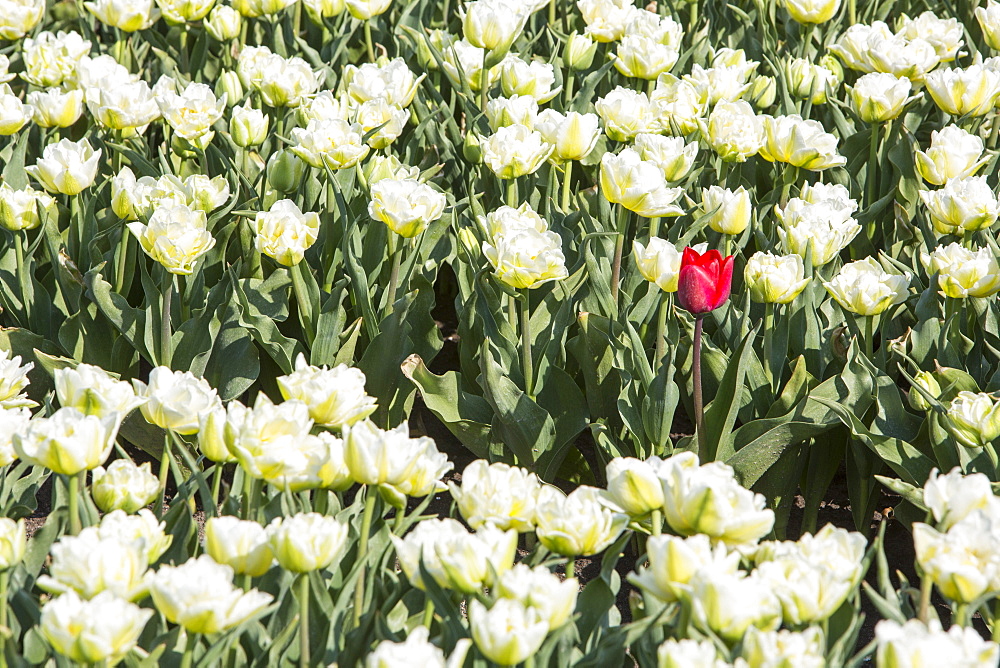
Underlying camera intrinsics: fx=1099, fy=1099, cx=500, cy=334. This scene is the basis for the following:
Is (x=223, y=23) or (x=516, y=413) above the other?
(x=223, y=23)

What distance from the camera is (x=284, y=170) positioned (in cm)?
256

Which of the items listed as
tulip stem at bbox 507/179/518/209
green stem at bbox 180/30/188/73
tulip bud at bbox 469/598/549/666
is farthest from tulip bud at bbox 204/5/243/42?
tulip bud at bbox 469/598/549/666

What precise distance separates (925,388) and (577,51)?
148 centimetres

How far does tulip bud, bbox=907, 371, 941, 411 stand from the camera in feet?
6.33

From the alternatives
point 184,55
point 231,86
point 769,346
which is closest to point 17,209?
point 231,86

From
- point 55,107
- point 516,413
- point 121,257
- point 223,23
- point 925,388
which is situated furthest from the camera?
point 223,23

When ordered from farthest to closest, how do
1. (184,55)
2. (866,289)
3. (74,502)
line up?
1. (184,55)
2. (866,289)
3. (74,502)

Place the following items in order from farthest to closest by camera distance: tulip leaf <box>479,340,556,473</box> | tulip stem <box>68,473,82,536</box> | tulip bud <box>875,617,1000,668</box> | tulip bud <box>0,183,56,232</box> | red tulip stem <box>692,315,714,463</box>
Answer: tulip bud <box>0,183,56,232</box> < tulip leaf <box>479,340,556,473</box> < red tulip stem <box>692,315,714,463</box> < tulip stem <box>68,473,82,536</box> < tulip bud <box>875,617,1000,668</box>

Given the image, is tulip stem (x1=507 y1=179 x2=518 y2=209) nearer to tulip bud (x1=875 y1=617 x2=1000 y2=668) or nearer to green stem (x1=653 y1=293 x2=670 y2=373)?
green stem (x1=653 y1=293 x2=670 y2=373)

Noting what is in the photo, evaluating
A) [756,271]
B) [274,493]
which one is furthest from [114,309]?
[756,271]

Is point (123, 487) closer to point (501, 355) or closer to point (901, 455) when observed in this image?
point (501, 355)

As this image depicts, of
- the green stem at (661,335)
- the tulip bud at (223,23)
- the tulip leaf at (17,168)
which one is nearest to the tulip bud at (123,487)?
the green stem at (661,335)

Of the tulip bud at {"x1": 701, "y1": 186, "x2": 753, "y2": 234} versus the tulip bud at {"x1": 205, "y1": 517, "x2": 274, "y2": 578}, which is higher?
the tulip bud at {"x1": 701, "y1": 186, "x2": 753, "y2": 234}

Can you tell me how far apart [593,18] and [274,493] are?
1.99 m
